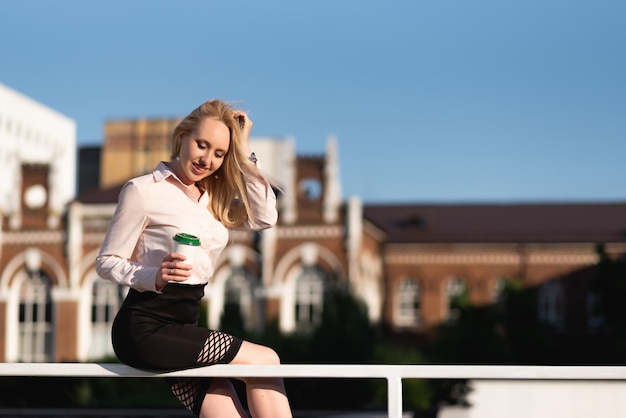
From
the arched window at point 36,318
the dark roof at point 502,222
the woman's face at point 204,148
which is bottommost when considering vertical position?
the arched window at point 36,318

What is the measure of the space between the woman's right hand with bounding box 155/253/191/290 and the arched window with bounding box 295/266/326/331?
30.3 metres

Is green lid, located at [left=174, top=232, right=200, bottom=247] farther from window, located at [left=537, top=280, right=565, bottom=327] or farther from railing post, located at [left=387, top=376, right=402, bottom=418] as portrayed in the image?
window, located at [left=537, top=280, right=565, bottom=327]

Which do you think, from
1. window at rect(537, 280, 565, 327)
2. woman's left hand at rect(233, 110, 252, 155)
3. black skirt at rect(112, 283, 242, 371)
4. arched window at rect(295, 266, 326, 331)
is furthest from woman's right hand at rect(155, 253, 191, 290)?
window at rect(537, 280, 565, 327)

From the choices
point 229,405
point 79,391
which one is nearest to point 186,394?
point 229,405

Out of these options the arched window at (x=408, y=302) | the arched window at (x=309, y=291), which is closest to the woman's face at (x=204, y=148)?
the arched window at (x=309, y=291)

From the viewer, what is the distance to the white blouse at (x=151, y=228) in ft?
11.2

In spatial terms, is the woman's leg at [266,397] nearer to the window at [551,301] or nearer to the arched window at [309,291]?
the arched window at [309,291]

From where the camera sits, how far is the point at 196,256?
342 centimetres

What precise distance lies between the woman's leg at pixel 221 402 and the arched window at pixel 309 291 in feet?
99.0

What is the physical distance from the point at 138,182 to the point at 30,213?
33.3 meters

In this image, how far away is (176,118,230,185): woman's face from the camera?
3516mm

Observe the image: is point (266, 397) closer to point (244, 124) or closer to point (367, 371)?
point (367, 371)

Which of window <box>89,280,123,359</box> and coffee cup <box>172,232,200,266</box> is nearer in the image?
coffee cup <box>172,232,200,266</box>

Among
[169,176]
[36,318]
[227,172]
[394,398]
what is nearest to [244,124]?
[227,172]
